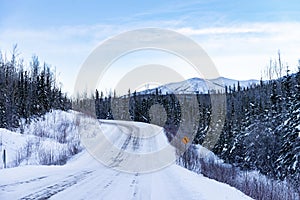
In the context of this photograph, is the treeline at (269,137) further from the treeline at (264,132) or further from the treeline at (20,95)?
the treeline at (20,95)

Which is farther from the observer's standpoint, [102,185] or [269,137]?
[269,137]

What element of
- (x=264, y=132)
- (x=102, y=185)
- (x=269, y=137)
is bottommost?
(x=269, y=137)

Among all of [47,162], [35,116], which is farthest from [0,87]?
[47,162]

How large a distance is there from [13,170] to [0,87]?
21.9 m

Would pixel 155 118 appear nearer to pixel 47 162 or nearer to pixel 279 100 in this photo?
pixel 279 100

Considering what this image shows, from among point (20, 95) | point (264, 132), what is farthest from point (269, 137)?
point (20, 95)

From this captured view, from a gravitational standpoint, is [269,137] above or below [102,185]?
below

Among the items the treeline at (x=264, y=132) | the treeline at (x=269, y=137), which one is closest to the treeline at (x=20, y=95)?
the treeline at (x=264, y=132)

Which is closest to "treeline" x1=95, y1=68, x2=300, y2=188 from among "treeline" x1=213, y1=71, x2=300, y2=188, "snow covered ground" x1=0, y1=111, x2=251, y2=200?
"treeline" x1=213, y1=71, x2=300, y2=188

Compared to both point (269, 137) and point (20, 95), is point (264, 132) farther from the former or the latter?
point (20, 95)

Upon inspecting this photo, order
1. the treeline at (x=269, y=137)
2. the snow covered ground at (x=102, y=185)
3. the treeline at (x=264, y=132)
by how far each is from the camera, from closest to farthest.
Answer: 1. the snow covered ground at (x=102, y=185)
2. the treeline at (x=269, y=137)
3. the treeline at (x=264, y=132)

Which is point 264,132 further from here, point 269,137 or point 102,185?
point 102,185

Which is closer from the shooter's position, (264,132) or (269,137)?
(269,137)

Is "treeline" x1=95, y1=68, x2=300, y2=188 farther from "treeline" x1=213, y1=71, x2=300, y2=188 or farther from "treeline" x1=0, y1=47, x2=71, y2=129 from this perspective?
"treeline" x1=0, y1=47, x2=71, y2=129
